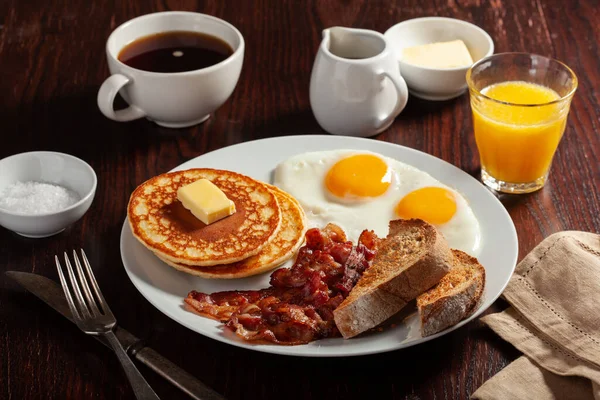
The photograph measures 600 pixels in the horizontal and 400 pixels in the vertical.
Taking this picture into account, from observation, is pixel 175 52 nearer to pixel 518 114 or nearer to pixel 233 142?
pixel 233 142

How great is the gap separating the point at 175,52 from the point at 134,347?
1.33 m

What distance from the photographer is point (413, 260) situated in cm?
205

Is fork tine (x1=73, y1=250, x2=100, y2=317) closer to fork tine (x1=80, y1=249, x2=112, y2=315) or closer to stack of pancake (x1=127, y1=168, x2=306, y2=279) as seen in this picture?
fork tine (x1=80, y1=249, x2=112, y2=315)

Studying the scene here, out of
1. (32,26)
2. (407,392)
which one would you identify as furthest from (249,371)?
(32,26)

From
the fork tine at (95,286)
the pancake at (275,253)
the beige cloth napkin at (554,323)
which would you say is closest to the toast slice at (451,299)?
the beige cloth napkin at (554,323)

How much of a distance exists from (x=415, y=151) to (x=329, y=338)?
→ 899 mm

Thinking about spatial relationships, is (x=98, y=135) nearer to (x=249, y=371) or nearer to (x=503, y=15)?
(x=249, y=371)

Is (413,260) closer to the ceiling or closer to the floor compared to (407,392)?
closer to the ceiling

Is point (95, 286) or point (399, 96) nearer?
point (95, 286)

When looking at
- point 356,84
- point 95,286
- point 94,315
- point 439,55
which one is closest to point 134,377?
point 94,315

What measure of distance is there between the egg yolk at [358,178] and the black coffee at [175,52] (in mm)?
683

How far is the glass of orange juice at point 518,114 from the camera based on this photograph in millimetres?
2543

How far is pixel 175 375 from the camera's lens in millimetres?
1914

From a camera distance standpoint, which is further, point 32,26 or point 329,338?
point 32,26
